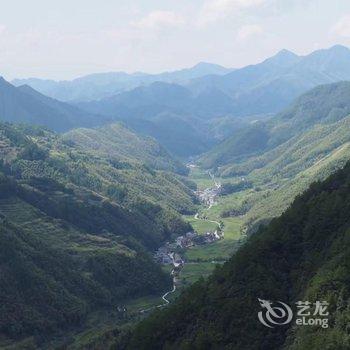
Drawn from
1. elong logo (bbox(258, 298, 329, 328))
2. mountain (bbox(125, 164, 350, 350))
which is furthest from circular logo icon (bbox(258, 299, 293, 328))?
mountain (bbox(125, 164, 350, 350))

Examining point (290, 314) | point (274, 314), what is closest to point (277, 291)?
point (274, 314)

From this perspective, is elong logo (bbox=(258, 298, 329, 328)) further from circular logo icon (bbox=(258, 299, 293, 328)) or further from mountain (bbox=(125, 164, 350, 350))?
mountain (bbox=(125, 164, 350, 350))

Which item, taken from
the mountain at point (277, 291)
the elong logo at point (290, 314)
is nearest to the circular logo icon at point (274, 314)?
the elong logo at point (290, 314)

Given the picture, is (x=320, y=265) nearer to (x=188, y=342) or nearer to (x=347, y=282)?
(x=347, y=282)

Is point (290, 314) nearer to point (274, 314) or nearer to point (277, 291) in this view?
point (274, 314)

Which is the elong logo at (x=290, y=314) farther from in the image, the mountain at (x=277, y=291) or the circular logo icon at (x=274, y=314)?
the mountain at (x=277, y=291)

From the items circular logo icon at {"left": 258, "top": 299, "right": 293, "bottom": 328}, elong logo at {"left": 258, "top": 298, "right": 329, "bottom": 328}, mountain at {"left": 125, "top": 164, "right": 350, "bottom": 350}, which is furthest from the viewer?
circular logo icon at {"left": 258, "top": 299, "right": 293, "bottom": 328}
